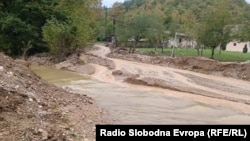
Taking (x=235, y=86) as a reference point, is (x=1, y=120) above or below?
above

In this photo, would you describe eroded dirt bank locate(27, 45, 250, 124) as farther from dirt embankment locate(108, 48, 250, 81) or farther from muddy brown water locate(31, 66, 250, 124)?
dirt embankment locate(108, 48, 250, 81)

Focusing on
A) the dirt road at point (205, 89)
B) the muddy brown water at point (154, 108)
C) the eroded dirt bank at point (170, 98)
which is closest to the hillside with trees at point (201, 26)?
the dirt road at point (205, 89)

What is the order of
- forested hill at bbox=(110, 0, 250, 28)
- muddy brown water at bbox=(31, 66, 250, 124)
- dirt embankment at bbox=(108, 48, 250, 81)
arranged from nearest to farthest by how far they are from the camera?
muddy brown water at bbox=(31, 66, 250, 124)
dirt embankment at bbox=(108, 48, 250, 81)
forested hill at bbox=(110, 0, 250, 28)

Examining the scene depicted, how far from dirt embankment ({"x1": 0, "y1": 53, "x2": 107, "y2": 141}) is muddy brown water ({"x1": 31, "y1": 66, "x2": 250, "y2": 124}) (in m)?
→ 1.13

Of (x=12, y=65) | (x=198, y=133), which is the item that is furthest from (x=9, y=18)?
(x=198, y=133)

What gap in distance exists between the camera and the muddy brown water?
43.2 feet

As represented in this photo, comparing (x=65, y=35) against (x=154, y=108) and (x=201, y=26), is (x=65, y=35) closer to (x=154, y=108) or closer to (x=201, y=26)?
(x=201, y=26)

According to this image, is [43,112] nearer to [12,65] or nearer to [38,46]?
[12,65]

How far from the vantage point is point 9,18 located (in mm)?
35312

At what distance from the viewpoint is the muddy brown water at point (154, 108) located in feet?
43.2

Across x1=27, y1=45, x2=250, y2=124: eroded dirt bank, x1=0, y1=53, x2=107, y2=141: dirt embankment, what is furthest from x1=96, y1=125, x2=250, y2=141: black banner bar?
x1=27, y1=45, x2=250, y2=124: eroded dirt bank

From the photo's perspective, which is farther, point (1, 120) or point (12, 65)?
point (12, 65)

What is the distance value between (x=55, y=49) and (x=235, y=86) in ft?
60.2

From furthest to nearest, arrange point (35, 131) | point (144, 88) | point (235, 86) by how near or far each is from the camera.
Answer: point (235, 86), point (144, 88), point (35, 131)
